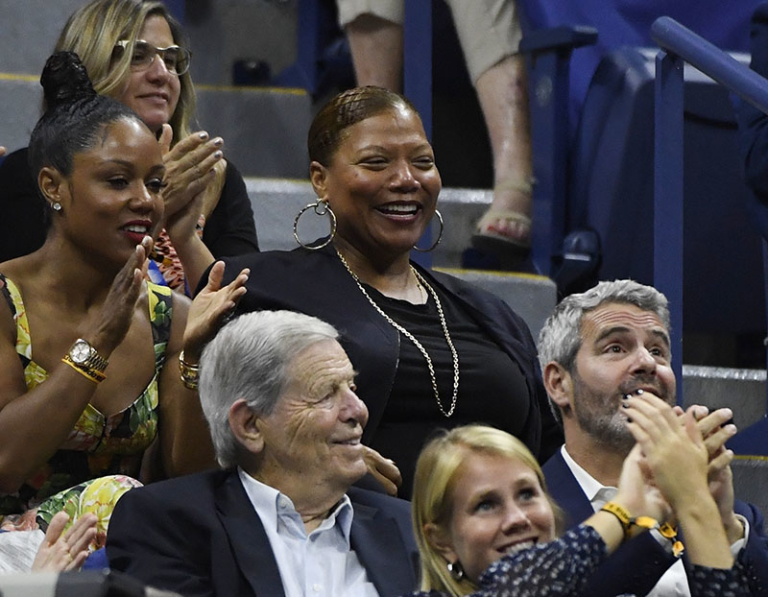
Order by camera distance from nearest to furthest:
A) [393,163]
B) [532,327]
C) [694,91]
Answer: [393,163] → [532,327] → [694,91]

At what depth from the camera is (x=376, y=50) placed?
15.0 ft

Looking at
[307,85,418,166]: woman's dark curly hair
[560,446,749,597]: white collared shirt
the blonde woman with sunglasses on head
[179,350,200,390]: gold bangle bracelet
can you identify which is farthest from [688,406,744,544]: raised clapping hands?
the blonde woman with sunglasses on head

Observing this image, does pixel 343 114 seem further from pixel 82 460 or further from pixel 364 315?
pixel 82 460

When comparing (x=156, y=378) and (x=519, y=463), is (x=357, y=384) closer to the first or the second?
(x=156, y=378)

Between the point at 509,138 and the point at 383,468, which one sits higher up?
the point at 509,138

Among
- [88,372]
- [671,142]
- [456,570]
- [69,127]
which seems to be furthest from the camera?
[671,142]

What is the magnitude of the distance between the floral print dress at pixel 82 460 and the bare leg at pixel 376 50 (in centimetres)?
147

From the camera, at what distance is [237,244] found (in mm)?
3906

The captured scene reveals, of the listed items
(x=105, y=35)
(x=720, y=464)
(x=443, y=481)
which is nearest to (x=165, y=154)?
(x=105, y=35)

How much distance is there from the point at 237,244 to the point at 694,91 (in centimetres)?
147

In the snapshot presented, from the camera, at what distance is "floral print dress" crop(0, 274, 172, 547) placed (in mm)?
2988

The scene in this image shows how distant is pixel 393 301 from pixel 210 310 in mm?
501

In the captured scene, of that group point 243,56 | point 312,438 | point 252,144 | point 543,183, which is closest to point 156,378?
Answer: point 312,438

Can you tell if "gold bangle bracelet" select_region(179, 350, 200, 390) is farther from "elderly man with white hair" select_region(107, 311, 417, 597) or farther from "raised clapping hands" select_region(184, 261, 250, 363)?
"elderly man with white hair" select_region(107, 311, 417, 597)
